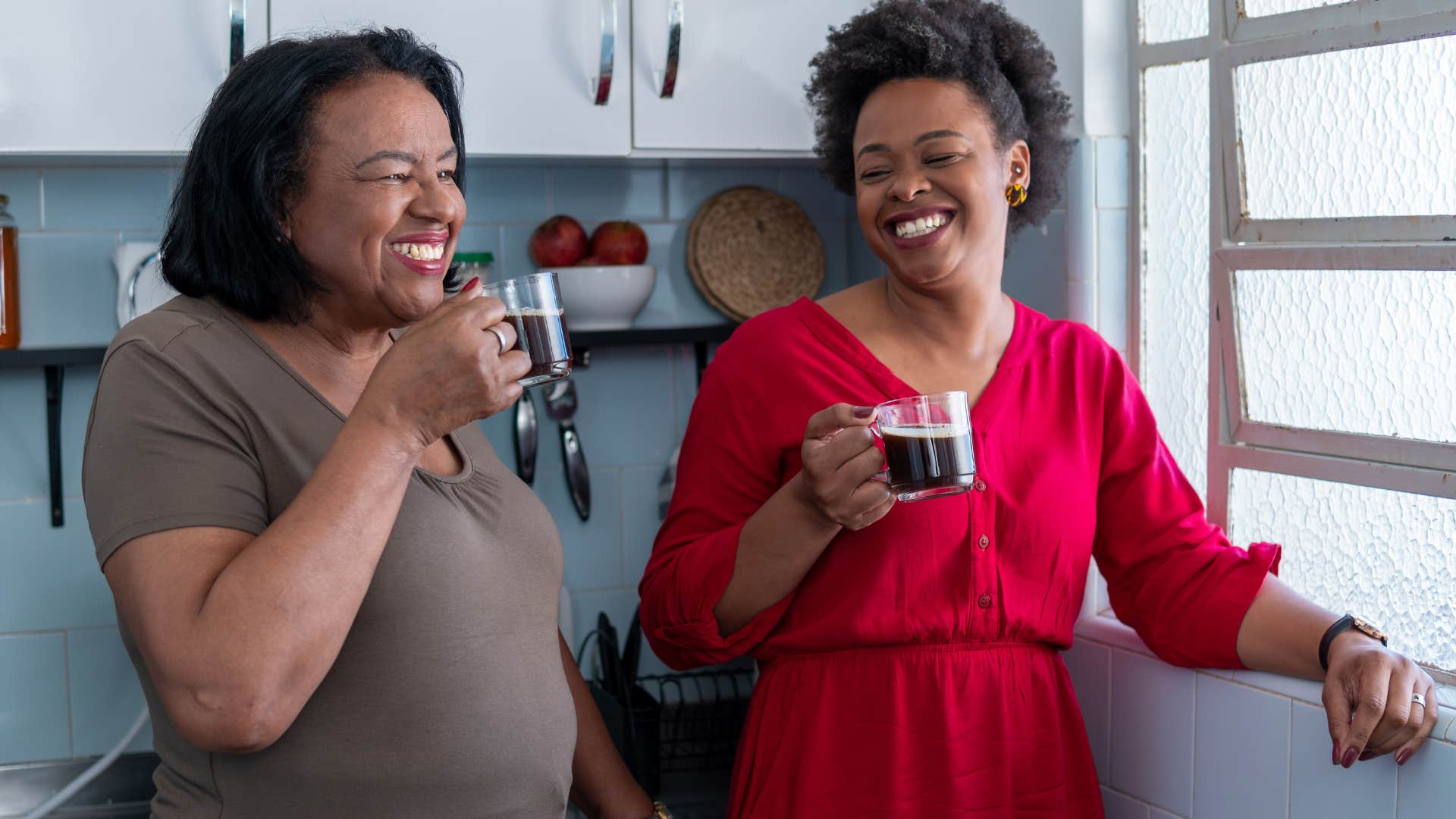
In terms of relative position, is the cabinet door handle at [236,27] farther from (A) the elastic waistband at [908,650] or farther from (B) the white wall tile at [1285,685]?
(B) the white wall tile at [1285,685]

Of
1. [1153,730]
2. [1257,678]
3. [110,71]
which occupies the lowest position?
[1153,730]

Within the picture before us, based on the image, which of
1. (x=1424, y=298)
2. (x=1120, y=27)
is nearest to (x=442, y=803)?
(x=1424, y=298)

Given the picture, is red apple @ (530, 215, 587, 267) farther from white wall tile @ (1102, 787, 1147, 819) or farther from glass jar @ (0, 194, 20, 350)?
white wall tile @ (1102, 787, 1147, 819)

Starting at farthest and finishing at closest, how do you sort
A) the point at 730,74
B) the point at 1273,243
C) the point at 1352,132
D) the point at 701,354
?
1. the point at 701,354
2. the point at 730,74
3. the point at 1273,243
4. the point at 1352,132

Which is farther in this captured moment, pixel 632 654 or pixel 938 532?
pixel 632 654

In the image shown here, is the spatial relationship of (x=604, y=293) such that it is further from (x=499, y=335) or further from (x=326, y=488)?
(x=326, y=488)

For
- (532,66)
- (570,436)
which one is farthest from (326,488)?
(570,436)

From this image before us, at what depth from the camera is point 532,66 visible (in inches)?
69.4

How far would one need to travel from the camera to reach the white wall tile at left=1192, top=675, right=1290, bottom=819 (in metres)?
1.38

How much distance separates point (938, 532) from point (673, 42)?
2.65 ft

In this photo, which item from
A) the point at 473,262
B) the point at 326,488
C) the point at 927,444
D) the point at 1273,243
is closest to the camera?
the point at 326,488

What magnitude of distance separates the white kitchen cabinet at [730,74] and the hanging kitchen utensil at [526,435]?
0.51 metres

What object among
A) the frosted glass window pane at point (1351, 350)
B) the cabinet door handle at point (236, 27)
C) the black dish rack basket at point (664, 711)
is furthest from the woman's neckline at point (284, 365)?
the frosted glass window pane at point (1351, 350)

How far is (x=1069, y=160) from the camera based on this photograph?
68.9 inches
